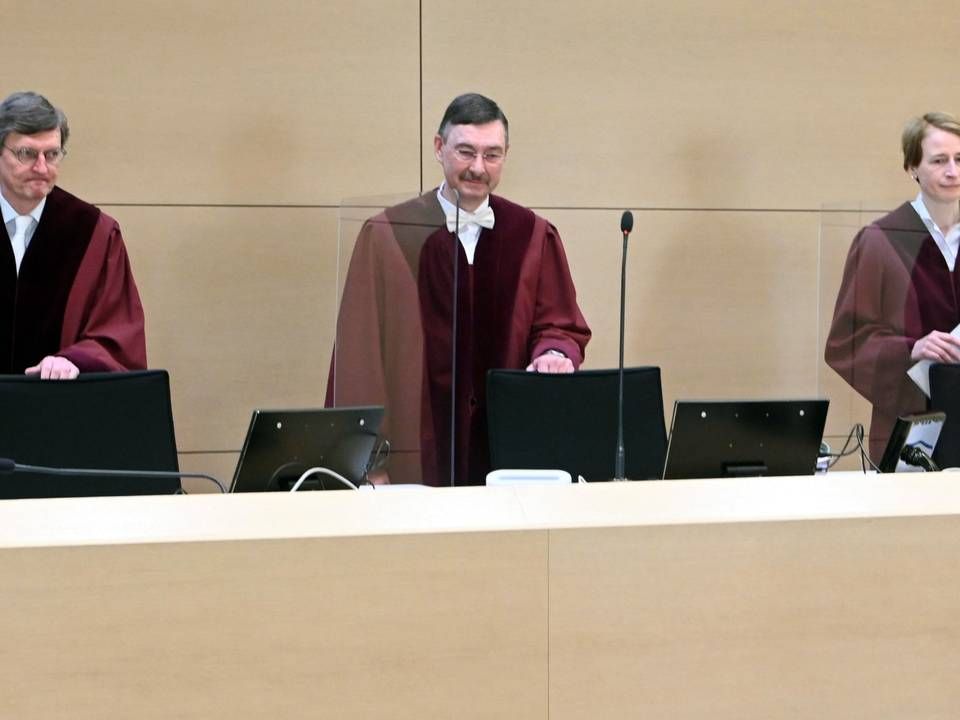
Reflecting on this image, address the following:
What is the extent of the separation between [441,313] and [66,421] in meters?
1.29

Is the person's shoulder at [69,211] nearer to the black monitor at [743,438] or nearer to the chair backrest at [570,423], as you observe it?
the chair backrest at [570,423]

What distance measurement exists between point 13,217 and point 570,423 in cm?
223

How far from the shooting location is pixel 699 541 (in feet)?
4.71

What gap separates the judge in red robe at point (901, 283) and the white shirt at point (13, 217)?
294cm

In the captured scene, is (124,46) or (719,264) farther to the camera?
(719,264)

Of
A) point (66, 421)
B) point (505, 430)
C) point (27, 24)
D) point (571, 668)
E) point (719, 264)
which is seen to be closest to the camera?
point (571, 668)

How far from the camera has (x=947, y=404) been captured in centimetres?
400

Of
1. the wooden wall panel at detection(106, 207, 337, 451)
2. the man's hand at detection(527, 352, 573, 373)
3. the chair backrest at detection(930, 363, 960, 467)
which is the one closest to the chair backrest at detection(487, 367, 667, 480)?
the man's hand at detection(527, 352, 573, 373)

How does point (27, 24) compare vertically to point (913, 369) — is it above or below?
above

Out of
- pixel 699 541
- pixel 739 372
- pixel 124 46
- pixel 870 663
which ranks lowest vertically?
pixel 739 372

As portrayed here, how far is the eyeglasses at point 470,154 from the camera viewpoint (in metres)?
4.41

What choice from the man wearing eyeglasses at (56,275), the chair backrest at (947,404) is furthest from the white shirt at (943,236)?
the man wearing eyeglasses at (56,275)

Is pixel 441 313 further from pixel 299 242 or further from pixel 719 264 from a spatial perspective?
pixel 719 264

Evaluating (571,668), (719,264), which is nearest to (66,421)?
(571,668)
